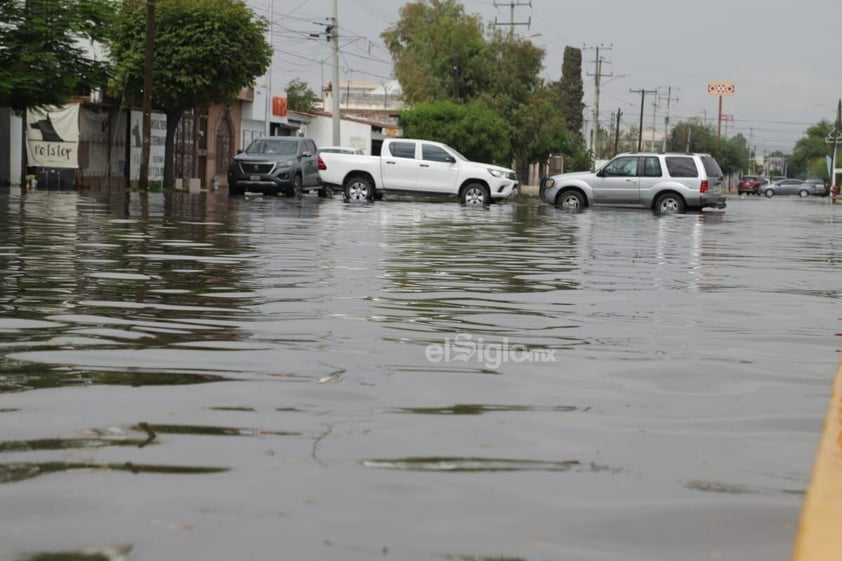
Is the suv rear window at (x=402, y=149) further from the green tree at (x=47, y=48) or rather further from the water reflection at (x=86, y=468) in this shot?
the water reflection at (x=86, y=468)

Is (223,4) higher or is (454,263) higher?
(223,4)

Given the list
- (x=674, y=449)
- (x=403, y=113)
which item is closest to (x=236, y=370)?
(x=674, y=449)

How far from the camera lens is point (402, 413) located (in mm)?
4969

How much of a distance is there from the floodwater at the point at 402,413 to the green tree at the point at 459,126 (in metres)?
56.9

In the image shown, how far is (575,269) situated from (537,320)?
15.7ft

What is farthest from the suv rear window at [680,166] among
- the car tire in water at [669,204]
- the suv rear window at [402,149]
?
the suv rear window at [402,149]

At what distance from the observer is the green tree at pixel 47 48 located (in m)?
30.7

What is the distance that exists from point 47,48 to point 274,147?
9176mm

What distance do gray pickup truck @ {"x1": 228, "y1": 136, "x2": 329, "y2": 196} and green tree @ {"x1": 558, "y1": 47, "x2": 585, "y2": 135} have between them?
76659 millimetres

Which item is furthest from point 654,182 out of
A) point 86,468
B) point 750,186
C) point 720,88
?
point 720,88

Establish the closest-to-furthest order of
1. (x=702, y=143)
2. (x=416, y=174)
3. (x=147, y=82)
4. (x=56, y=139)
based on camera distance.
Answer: (x=416, y=174) < (x=147, y=82) < (x=56, y=139) < (x=702, y=143)

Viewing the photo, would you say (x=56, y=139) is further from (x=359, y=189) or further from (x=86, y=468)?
(x=86, y=468)

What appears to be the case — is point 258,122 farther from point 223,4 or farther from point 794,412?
point 794,412

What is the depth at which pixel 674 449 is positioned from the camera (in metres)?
4.42
